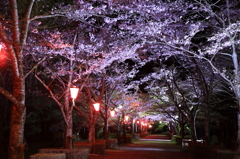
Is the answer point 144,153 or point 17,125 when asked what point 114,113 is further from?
point 17,125

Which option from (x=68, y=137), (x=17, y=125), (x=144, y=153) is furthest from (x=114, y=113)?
(x=17, y=125)

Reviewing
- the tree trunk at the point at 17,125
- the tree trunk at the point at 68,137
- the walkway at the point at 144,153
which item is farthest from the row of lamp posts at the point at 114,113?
the tree trunk at the point at 17,125

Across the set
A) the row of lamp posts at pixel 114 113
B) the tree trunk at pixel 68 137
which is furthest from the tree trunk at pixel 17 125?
the tree trunk at pixel 68 137

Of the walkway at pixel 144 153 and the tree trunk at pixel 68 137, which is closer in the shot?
the tree trunk at pixel 68 137

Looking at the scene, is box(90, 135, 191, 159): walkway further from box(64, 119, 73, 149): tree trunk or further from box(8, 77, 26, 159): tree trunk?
box(8, 77, 26, 159): tree trunk

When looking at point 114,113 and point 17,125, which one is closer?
point 17,125

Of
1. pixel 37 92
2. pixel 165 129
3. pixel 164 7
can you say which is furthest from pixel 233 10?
pixel 165 129

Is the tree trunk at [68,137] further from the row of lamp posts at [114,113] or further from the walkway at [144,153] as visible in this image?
the walkway at [144,153]

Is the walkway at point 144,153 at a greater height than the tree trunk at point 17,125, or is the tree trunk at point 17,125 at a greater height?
the tree trunk at point 17,125

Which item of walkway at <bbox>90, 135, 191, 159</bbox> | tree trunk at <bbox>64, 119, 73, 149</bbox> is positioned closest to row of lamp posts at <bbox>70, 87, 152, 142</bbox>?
tree trunk at <bbox>64, 119, 73, 149</bbox>

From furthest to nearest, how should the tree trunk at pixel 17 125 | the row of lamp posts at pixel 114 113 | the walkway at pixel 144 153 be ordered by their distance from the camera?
the walkway at pixel 144 153 < the row of lamp posts at pixel 114 113 < the tree trunk at pixel 17 125

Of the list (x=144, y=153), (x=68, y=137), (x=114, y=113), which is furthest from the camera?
(x=114, y=113)

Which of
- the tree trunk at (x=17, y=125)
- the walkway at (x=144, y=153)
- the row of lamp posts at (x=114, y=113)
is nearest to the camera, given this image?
the tree trunk at (x=17, y=125)

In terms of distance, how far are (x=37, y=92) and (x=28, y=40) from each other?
7659mm
